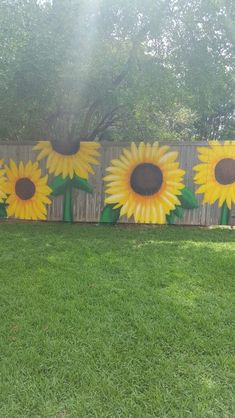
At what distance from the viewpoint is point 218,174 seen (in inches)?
254

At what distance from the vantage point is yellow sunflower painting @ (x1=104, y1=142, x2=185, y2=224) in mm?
6469

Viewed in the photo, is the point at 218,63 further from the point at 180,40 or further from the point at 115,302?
the point at 115,302

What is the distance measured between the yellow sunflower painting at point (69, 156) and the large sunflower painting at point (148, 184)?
16.8 inches

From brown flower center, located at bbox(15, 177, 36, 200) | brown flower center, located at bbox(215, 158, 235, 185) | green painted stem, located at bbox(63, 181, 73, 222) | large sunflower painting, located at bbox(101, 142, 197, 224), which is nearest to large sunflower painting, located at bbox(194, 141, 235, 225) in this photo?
brown flower center, located at bbox(215, 158, 235, 185)

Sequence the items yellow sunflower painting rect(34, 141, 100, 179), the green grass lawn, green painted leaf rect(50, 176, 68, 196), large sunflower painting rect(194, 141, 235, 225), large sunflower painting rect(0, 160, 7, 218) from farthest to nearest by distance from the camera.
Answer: large sunflower painting rect(0, 160, 7, 218) < green painted leaf rect(50, 176, 68, 196) < yellow sunflower painting rect(34, 141, 100, 179) < large sunflower painting rect(194, 141, 235, 225) < the green grass lawn

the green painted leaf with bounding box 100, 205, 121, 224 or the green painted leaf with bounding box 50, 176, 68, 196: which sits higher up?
the green painted leaf with bounding box 50, 176, 68, 196

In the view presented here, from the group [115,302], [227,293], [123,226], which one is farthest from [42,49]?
[227,293]

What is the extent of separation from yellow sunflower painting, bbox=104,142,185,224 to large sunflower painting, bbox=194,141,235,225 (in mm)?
413

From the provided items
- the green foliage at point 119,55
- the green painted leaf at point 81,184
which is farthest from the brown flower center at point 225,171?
the green painted leaf at point 81,184

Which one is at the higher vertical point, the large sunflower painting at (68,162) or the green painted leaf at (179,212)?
the large sunflower painting at (68,162)

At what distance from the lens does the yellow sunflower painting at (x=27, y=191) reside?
22.4 ft

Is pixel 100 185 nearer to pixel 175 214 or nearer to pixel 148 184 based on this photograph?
pixel 148 184

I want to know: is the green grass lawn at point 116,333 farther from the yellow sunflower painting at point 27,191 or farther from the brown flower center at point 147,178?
the yellow sunflower painting at point 27,191

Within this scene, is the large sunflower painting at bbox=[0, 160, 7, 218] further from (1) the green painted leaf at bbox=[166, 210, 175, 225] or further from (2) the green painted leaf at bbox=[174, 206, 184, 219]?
(2) the green painted leaf at bbox=[174, 206, 184, 219]
